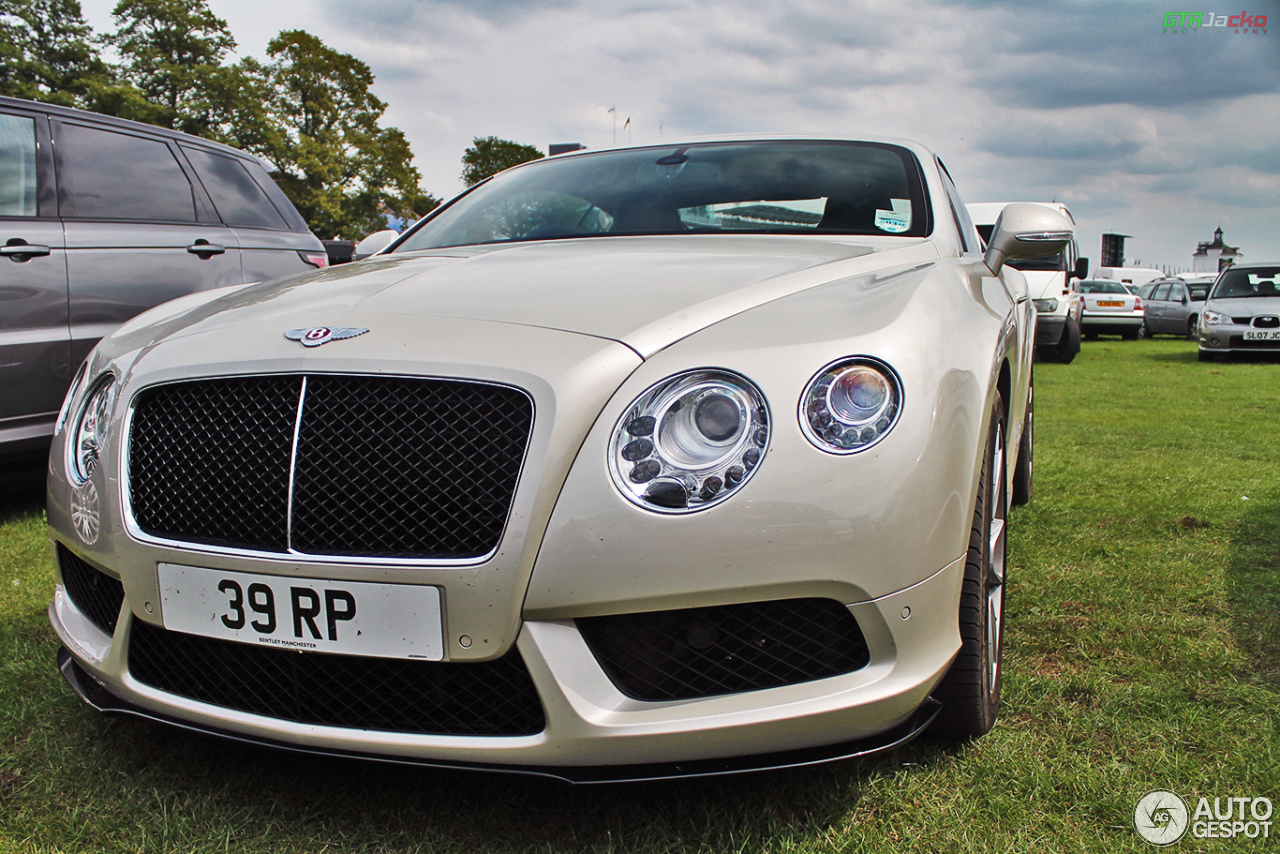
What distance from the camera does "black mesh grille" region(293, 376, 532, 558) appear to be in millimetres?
1458

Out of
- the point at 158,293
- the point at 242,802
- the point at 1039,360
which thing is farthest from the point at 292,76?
the point at 242,802

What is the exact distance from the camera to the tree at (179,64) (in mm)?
32281

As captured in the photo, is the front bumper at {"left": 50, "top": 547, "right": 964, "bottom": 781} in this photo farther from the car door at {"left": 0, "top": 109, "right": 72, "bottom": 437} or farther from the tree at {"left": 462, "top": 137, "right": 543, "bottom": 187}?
the tree at {"left": 462, "top": 137, "right": 543, "bottom": 187}

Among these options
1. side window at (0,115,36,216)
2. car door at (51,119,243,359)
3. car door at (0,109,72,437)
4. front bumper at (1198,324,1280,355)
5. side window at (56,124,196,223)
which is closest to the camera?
car door at (0,109,72,437)

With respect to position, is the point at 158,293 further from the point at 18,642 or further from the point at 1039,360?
the point at 1039,360

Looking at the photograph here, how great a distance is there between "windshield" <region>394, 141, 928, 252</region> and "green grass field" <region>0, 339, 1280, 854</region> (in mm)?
1204

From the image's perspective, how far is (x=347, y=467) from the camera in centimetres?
153

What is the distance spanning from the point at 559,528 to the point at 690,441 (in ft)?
0.78

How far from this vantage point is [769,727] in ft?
4.76

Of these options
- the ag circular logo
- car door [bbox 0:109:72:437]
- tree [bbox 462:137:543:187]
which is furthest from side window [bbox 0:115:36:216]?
tree [bbox 462:137:543:187]

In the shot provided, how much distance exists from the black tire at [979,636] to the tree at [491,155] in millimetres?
62087

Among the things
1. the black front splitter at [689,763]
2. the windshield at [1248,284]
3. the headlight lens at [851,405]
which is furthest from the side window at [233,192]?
the windshield at [1248,284]

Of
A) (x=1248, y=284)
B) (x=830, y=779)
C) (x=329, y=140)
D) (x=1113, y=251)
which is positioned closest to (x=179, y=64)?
(x=329, y=140)

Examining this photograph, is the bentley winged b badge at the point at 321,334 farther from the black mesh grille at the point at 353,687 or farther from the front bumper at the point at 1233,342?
the front bumper at the point at 1233,342
